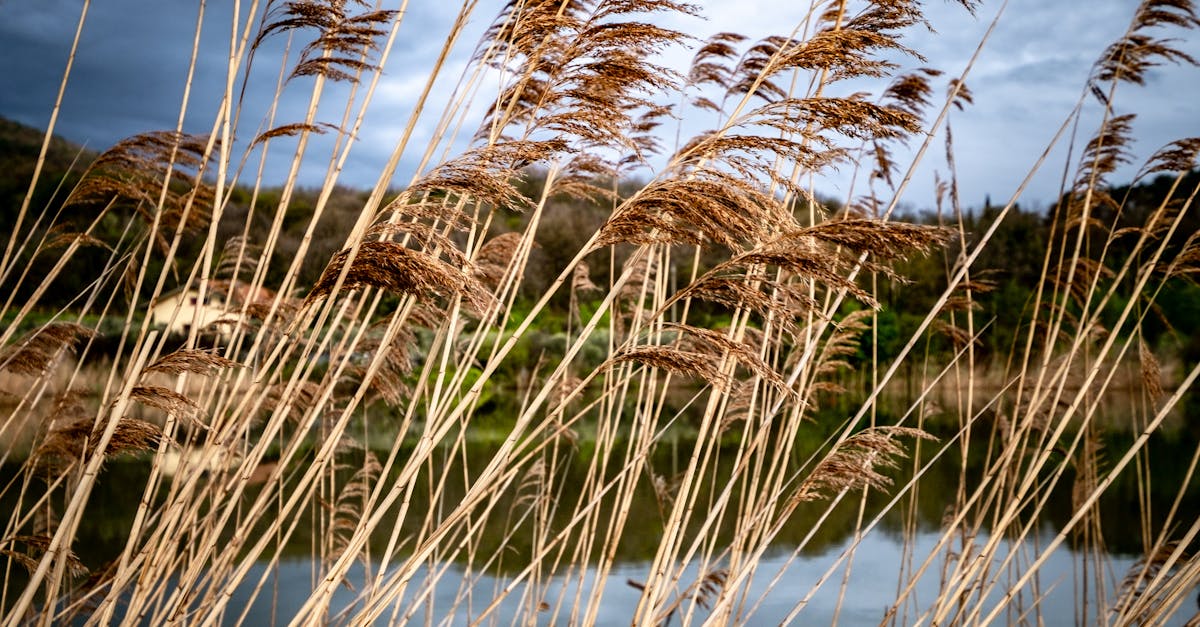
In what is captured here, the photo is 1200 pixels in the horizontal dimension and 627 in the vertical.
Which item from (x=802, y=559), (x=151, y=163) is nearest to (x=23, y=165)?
(x=802, y=559)

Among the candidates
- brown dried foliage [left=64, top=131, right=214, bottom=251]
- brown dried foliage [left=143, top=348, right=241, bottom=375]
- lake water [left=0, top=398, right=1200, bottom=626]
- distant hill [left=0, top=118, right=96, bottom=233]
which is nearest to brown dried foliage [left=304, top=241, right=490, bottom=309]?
brown dried foliage [left=143, top=348, right=241, bottom=375]

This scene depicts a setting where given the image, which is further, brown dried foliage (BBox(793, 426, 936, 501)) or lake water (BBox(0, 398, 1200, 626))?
lake water (BBox(0, 398, 1200, 626))

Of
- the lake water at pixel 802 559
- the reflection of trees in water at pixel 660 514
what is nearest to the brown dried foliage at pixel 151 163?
the lake water at pixel 802 559

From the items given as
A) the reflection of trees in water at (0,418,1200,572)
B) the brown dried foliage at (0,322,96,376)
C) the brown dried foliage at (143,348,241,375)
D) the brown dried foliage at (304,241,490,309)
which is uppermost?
the brown dried foliage at (304,241,490,309)

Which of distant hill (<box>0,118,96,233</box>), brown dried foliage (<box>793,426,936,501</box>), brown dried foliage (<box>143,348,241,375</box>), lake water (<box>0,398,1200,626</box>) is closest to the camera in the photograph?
brown dried foliage (<box>143,348,241,375</box>)

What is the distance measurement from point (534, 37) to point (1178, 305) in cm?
2144

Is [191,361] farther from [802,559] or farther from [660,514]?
[802,559]

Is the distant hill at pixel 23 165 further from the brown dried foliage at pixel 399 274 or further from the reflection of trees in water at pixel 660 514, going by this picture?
the brown dried foliage at pixel 399 274

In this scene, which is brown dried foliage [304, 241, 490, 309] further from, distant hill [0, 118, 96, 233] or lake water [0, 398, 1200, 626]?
distant hill [0, 118, 96, 233]

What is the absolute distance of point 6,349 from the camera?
339 cm

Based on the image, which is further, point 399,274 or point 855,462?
point 855,462

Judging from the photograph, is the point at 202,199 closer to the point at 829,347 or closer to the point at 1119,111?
the point at 829,347

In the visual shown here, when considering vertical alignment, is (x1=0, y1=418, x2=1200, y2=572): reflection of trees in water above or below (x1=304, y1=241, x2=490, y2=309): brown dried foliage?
below

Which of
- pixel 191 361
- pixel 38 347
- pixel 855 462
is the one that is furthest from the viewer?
pixel 38 347
